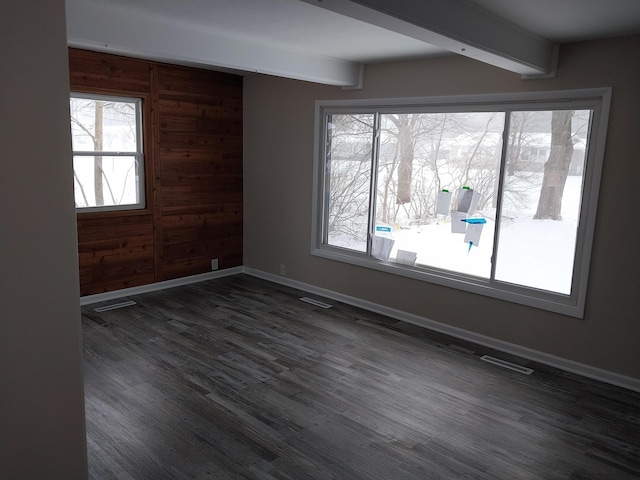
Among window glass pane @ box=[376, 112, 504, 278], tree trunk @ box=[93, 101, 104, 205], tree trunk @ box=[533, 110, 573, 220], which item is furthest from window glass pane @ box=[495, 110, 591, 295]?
tree trunk @ box=[93, 101, 104, 205]

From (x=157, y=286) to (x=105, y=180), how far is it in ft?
4.22

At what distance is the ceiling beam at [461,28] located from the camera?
224 centimetres

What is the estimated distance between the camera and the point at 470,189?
432 centimetres

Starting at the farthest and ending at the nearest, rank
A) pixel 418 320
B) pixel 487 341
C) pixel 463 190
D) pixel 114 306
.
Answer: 1. pixel 114 306
2. pixel 418 320
3. pixel 463 190
4. pixel 487 341

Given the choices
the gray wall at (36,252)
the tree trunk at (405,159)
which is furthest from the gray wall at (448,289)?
the gray wall at (36,252)

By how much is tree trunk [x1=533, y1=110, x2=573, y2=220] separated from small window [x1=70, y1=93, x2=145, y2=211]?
393 cm

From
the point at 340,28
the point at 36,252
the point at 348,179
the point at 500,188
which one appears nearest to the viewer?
the point at 36,252

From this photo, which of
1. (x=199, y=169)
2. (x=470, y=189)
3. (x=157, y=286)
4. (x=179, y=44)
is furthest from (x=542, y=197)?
(x=157, y=286)

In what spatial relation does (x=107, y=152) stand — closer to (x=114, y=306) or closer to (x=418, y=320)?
(x=114, y=306)

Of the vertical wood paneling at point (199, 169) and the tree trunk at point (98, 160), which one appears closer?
the tree trunk at point (98, 160)

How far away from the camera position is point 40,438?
5.42 ft

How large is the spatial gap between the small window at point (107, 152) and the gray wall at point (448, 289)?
4.54 ft

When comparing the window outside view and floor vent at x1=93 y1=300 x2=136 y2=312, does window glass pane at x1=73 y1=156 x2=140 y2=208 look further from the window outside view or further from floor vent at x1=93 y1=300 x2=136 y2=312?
the window outside view

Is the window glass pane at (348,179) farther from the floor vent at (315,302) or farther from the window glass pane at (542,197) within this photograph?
the window glass pane at (542,197)
